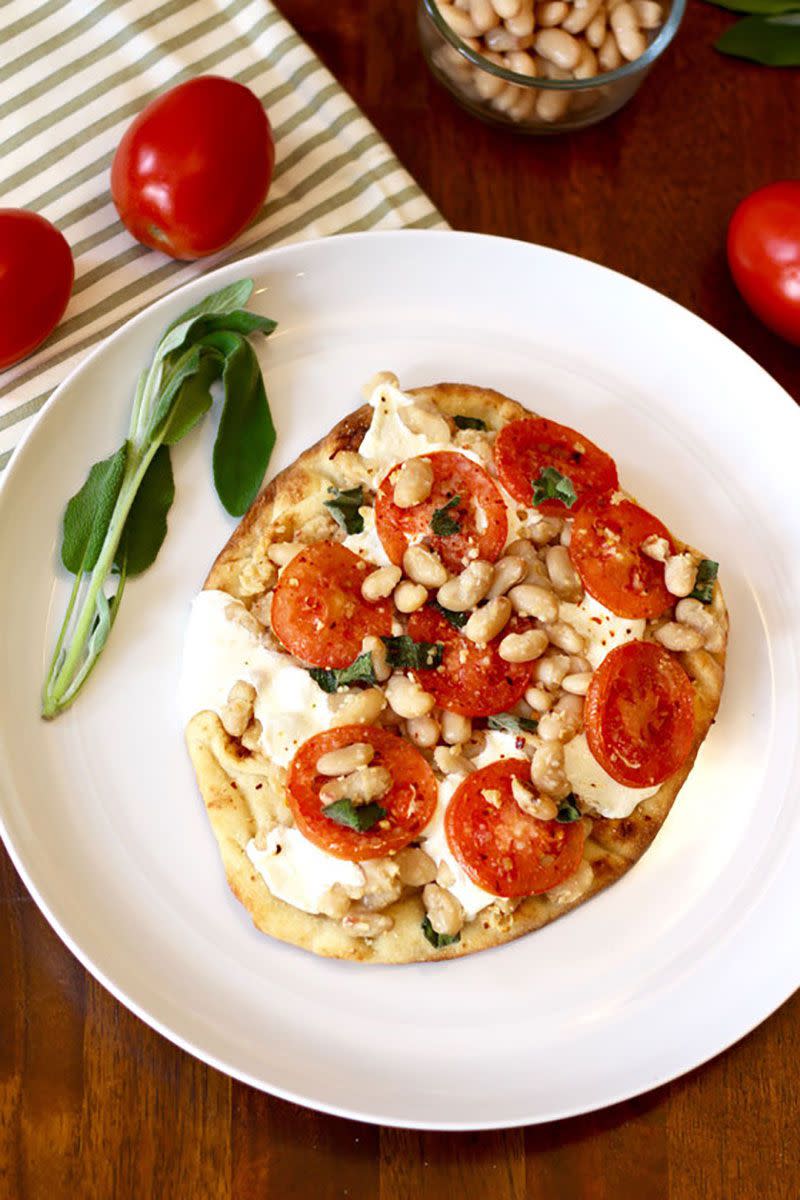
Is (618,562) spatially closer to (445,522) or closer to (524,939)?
(445,522)

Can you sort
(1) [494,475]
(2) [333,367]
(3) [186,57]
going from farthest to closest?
1. (3) [186,57]
2. (2) [333,367]
3. (1) [494,475]

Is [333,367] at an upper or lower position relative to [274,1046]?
upper

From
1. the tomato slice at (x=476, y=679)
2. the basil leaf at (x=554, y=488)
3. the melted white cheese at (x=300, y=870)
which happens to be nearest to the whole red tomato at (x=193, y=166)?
the basil leaf at (x=554, y=488)

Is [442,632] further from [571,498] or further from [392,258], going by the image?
[392,258]

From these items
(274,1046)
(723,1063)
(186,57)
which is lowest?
(723,1063)

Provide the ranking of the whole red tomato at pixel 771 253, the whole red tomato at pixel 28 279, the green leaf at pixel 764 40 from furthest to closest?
the green leaf at pixel 764 40, the whole red tomato at pixel 771 253, the whole red tomato at pixel 28 279

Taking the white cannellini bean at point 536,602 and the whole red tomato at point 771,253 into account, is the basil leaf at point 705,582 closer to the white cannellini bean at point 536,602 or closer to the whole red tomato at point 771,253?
the white cannellini bean at point 536,602

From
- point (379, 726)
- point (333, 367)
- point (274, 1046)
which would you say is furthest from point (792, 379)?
point (274, 1046)
